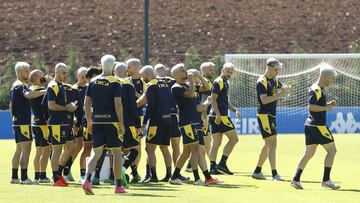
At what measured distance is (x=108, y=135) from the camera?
54.2ft

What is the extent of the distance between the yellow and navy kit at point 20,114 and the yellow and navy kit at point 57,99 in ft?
2.23

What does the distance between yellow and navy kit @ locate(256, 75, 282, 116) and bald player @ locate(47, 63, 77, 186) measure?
3577mm

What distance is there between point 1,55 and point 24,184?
148 ft

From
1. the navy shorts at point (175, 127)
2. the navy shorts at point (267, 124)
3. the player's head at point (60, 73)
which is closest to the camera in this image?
the player's head at point (60, 73)

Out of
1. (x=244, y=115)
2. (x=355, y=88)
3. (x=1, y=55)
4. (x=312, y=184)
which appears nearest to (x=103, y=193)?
(x=312, y=184)

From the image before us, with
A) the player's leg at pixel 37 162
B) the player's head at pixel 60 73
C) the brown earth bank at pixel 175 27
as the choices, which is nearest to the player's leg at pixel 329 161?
the player's head at pixel 60 73

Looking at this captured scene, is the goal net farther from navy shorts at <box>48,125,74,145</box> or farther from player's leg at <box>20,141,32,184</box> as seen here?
navy shorts at <box>48,125,74,145</box>

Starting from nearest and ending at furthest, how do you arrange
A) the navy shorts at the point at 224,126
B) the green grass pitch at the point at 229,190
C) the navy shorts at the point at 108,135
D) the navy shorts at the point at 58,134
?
the green grass pitch at the point at 229,190, the navy shorts at the point at 108,135, the navy shorts at the point at 58,134, the navy shorts at the point at 224,126

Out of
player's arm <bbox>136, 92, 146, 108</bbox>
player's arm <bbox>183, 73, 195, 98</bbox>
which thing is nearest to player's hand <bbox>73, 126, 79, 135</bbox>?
player's arm <bbox>136, 92, 146, 108</bbox>

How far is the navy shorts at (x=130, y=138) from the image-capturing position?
18.3 metres

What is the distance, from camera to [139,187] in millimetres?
18188

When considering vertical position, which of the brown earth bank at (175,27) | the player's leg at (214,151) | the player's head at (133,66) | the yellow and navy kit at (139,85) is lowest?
the brown earth bank at (175,27)

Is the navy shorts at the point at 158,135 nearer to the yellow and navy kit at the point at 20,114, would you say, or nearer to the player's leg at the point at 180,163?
the player's leg at the point at 180,163

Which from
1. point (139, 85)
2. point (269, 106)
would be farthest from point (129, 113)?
point (269, 106)
